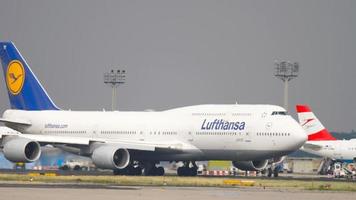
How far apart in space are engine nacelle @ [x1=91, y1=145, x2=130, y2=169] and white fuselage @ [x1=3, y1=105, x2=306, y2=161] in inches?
83.5

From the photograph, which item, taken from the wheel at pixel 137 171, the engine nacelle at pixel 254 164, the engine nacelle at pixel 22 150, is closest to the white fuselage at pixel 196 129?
the wheel at pixel 137 171

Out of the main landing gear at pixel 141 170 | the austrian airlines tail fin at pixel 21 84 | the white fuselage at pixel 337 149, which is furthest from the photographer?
the white fuselage at pixel 337 149

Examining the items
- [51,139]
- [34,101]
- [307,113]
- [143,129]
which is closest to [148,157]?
[143,129]

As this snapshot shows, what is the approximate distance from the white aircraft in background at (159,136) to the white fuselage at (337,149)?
17543 millimetres

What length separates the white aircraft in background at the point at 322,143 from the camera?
327 feet

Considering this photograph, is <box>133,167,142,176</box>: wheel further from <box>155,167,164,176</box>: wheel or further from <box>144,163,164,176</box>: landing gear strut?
<box>155,167,164,176</box>: wheel

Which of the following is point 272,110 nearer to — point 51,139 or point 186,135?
point 186,135

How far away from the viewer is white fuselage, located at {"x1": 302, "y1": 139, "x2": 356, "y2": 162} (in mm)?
99481

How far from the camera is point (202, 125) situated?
8188 centimetres

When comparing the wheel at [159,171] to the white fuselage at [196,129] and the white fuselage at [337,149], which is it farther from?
the white fuselage at [337,149]

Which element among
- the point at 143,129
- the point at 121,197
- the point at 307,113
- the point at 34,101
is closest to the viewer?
the point at 121,197

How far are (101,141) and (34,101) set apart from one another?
43.9 ft

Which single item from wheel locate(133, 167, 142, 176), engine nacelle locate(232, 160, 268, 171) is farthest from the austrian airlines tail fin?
engine nacelle locate(232, 160, 268, 171)

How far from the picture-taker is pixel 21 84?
9325cm
